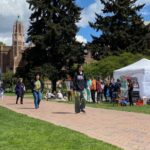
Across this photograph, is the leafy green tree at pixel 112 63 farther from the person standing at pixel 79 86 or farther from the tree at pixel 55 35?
the person standing at pixel 79 86

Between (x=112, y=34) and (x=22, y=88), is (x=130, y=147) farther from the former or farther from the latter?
(x=112, y=34)

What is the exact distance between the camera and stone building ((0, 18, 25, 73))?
149875mm

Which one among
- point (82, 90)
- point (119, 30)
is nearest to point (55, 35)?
point (119, 30)

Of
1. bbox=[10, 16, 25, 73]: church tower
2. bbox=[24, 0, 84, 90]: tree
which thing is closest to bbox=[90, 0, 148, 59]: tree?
bbox=[24, 0, 84, 90]: tree

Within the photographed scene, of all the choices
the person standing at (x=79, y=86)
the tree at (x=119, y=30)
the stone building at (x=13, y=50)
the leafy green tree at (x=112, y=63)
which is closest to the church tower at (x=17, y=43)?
the stone building at (x=13, y=50)

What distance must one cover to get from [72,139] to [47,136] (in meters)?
0.94

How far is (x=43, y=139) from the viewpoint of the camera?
12.3 m

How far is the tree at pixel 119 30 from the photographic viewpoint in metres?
68.2

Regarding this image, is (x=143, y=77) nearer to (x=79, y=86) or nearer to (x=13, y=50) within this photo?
(x=79, y=86)

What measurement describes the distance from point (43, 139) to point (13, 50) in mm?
142282

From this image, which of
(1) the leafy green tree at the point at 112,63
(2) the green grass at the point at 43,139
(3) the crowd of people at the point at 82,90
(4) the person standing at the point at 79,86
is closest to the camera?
(2) the green grass at the point at 43,139

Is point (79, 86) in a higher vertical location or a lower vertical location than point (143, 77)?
lower

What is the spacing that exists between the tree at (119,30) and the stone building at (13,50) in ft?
256

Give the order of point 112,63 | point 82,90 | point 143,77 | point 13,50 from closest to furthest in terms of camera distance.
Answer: point 82,90
point 143,77
point 112,63
point 13,50
